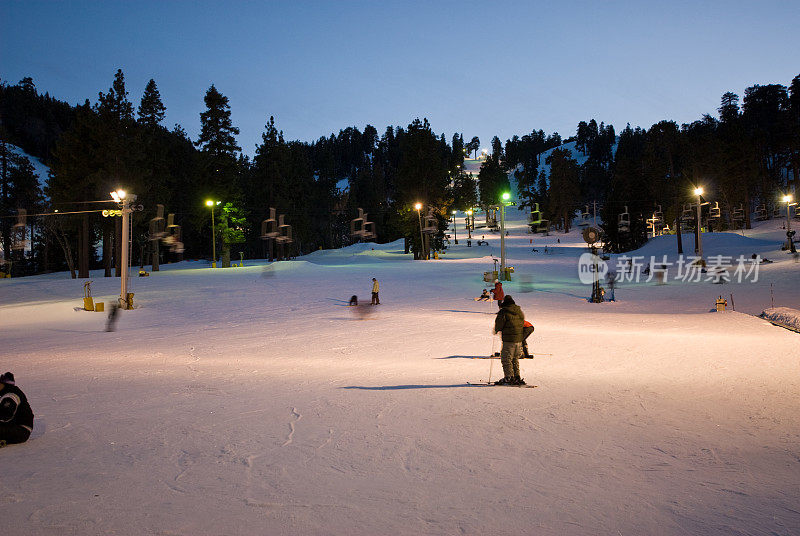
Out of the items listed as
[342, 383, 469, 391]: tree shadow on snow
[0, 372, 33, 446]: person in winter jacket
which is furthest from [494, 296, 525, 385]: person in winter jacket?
[0, 372, 33, 446]: person in winter jacket

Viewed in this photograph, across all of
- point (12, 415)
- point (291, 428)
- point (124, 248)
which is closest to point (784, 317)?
point (291, 428)

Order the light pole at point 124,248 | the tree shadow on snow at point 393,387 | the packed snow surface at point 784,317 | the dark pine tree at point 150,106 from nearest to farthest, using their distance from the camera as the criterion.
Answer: the tree shadow on snow at point 393,387
the packed snow surface at point 784,317
the light pole at point 124,248
the dark pine tree at point 150,106

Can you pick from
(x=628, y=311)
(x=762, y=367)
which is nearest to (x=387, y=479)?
(x=762, y=367)

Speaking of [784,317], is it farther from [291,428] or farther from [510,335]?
[291,428]

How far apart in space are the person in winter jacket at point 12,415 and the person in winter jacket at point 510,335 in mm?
7823

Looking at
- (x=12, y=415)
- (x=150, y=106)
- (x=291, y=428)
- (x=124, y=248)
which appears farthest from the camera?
(x=150, y=106)

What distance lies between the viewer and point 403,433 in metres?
7.21

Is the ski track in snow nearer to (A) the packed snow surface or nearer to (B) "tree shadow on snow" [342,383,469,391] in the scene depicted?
(B) "tree shadow on snow" [342,383,469,391]

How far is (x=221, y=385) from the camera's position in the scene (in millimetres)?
10586

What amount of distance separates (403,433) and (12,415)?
17.9 feet

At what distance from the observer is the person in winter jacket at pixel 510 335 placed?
9.89 meters

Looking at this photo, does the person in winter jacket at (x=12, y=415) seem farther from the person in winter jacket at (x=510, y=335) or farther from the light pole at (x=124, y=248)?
the light pole at (x=124, y=248)

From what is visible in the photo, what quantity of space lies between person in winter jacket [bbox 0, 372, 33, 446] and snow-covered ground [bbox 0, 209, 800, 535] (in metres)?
0.22

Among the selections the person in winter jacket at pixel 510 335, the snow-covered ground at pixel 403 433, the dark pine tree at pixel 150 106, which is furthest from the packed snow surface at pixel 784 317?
the dark pine tree at pixel 150 106
